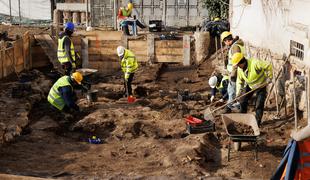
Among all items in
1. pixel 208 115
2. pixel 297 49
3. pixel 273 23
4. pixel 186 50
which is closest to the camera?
pixel 208 115

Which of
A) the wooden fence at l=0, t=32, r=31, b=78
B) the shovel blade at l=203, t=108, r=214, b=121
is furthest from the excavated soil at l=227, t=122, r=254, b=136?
the wooden fence at l=0, t=32, r=31, b=78

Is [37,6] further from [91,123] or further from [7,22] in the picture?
[91,123]

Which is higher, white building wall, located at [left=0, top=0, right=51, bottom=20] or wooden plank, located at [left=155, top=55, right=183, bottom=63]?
white building wall, located at [left=0, top=0, right=51, bottom=20]

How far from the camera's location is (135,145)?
12.1m

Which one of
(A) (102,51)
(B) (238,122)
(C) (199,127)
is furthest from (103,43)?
(B) (238,122)

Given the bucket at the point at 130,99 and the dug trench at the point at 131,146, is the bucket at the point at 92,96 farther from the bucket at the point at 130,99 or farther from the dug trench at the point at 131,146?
the bucket at the point at 130,99

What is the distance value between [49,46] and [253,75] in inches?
388

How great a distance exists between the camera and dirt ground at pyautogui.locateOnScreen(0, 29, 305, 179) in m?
10.3

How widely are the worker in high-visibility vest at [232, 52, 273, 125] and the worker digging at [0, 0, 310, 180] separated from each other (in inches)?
1.0

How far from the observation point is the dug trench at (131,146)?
10359mm

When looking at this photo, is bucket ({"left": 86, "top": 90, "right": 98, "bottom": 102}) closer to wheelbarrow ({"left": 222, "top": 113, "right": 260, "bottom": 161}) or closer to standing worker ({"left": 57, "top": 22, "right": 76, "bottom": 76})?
standing worker ({"left": 57, "top": 22, "right": 76, "bottom": 76})

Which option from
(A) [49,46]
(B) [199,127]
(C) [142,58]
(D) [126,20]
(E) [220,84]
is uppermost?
(D) [126,20]

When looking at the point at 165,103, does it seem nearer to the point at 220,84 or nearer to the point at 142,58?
the point at 220,84

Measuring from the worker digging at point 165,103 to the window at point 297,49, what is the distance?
0.03 metres
